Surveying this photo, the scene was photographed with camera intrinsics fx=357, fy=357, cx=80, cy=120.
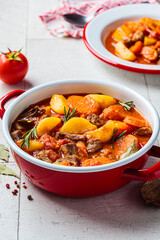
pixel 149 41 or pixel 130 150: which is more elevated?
pixel 130 150

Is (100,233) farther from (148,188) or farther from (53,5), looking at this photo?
(53,5)

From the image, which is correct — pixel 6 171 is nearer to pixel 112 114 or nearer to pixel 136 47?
pixel 112 114

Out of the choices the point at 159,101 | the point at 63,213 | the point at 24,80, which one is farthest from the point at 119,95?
the point at 24,80

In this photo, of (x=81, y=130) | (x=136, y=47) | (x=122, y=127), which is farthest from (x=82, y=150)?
(x=136, y=47)

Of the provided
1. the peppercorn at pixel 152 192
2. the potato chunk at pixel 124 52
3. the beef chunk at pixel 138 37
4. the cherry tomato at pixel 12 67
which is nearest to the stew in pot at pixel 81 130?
the peppercorn at pixel 152 192

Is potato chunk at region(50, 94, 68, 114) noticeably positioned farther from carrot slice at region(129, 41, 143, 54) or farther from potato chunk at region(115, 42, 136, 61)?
carrot slice at region(129, 41, 143, 54)

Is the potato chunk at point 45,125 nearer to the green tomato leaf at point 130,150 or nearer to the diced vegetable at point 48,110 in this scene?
the diced vegetable at point 48,110
